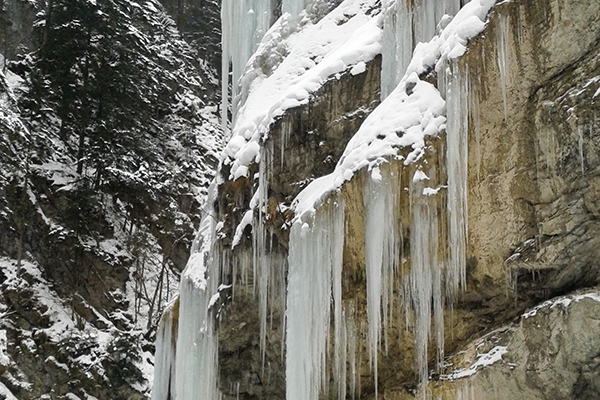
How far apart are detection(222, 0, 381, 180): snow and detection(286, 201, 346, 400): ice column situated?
239 cm

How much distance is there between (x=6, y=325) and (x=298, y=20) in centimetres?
952

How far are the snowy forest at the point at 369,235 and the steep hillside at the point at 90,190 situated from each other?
0.08 m

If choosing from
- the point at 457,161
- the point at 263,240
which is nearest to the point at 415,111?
the point at 457,161

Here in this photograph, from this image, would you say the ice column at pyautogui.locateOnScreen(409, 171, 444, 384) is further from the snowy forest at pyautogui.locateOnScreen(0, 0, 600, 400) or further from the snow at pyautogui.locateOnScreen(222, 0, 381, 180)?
the snow at pyautogui.locateOnScreen(222, 0, 381, 180)

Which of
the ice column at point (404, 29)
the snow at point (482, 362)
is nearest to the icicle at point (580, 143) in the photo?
the snow at point (482, 362)

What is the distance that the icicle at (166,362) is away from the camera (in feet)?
37.7

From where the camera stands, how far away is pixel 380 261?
724 centimetres

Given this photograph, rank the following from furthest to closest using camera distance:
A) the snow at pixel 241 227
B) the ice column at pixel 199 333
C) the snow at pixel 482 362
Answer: the ice column at pixel 199 333
the snow at pixel 241 227
the snow at pixel 482 362

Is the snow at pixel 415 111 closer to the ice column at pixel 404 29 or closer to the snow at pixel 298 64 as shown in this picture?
the ice column at pixel 404 29

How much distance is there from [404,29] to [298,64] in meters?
2.80

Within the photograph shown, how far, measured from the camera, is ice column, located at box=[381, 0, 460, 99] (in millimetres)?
8172

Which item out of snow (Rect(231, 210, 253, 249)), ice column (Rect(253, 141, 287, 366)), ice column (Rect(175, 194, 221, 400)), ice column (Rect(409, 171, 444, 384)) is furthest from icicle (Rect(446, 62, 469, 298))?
ice column (Rect(175, 194, 221, 400))

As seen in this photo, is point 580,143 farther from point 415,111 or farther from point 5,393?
point 5,393

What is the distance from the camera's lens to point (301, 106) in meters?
9.51
